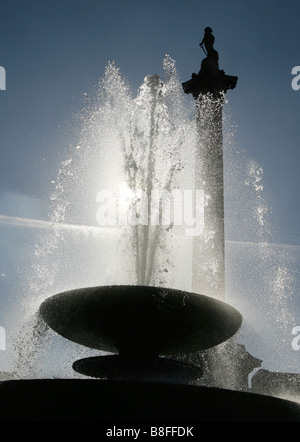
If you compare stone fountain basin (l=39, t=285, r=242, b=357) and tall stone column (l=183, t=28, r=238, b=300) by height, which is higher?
tall stone column (l=183, t=28, r=238, b=300)

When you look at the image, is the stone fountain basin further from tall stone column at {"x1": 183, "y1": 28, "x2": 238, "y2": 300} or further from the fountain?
tall stone column at {"x1": 183, "y1": 28, "x2": 238, "y2": 300}

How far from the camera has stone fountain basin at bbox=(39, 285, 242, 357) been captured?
16.1 feet

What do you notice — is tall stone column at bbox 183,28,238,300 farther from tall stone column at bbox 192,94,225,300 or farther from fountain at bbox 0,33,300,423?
fountain at bbox 0,33,300,423

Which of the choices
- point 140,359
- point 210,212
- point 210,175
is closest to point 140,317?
point 140,359

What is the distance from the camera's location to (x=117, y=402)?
3496mm

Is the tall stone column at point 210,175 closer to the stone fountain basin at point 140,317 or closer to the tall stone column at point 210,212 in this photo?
the tall stone column at point 210,212

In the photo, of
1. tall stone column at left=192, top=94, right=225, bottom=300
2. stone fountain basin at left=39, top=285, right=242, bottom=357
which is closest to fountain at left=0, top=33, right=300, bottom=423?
stone fountain basin at left=39, top=285, right=242, bottom=357

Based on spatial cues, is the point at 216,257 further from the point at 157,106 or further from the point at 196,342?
the point at 196,342

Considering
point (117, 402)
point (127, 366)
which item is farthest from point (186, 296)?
Result: point (117, 402)

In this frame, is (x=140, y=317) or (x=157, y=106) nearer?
(x=140, y=317)

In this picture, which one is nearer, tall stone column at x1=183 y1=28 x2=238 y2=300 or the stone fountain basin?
the stone fountain basin

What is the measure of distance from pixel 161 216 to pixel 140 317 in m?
5.58

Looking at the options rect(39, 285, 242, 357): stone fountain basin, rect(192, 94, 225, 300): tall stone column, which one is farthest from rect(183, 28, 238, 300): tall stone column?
rect(39, 285, 242, 357): stone fountain basin

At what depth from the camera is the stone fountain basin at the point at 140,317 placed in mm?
4918
